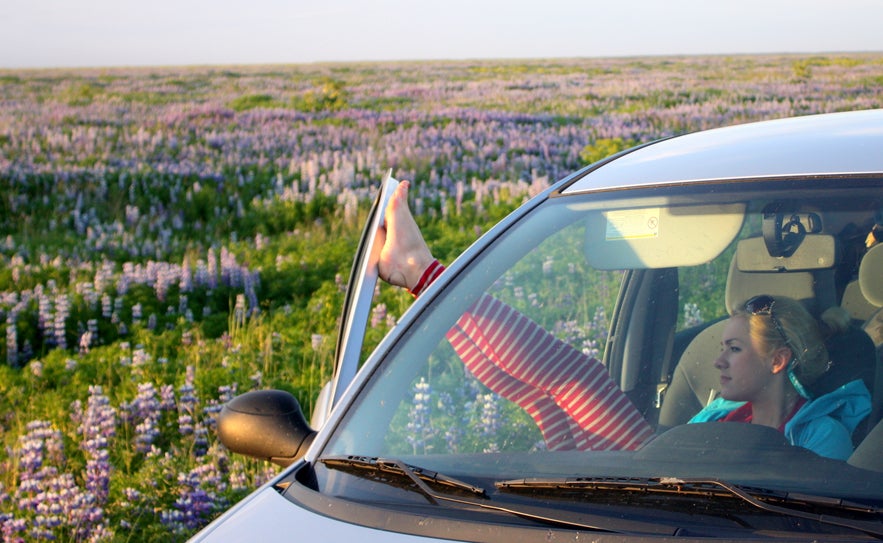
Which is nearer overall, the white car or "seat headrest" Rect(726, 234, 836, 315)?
the white car

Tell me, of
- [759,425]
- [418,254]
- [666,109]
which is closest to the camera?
[759,425]

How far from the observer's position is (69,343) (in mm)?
7926

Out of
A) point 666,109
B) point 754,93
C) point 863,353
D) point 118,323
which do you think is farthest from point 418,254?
point 754,93

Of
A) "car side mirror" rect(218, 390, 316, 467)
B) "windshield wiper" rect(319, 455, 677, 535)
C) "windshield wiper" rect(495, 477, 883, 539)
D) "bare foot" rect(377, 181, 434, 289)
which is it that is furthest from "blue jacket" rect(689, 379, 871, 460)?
"bare foot" rect(377, 181, 434, 289)

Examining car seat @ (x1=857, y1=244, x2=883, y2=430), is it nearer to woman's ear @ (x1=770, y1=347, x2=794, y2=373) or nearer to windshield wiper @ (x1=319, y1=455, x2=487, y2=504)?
woman's ear @ (x1=770, y1=347, x2=794, y2=373)

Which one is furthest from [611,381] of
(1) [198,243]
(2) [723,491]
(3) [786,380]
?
(1) [198,243]

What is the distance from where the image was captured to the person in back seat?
2102 millimetres

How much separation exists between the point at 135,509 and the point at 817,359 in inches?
132

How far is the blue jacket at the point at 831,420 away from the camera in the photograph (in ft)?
6.75

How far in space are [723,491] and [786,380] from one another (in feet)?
1.42

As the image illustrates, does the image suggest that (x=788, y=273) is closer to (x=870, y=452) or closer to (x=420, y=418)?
(x=870, y=452)

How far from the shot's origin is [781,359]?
2252mm

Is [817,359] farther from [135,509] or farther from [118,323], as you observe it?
[118,323]

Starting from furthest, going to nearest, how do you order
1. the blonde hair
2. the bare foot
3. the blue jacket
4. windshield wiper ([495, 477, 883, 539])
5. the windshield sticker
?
the bare foot < the windshield sticker < the blonde hair < the blue jacket < windshield wiper ([495, 477, 883, 539])
